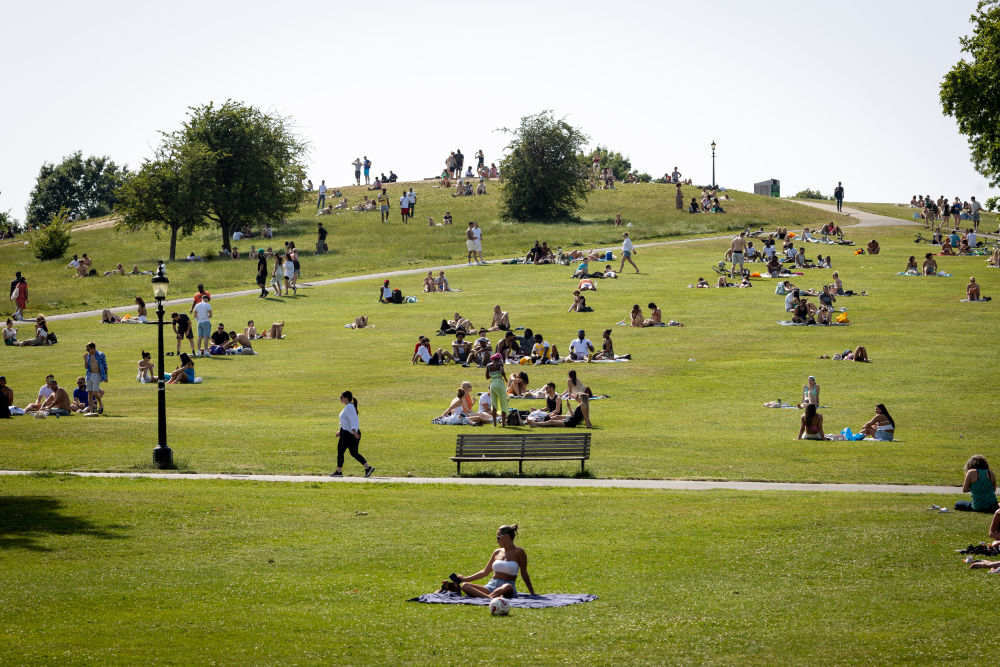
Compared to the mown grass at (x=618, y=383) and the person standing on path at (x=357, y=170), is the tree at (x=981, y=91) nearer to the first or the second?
the mown grass at (x=618, y=383)

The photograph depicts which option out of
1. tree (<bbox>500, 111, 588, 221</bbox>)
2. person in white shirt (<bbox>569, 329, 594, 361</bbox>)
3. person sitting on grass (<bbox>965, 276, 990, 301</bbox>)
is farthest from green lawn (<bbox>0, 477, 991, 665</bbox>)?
tree (<bbox>500, 111, 588, 221</bbox>)

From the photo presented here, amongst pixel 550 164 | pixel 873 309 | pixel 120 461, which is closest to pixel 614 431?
pixel 120 461

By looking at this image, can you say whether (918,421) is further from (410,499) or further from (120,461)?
(120,461)

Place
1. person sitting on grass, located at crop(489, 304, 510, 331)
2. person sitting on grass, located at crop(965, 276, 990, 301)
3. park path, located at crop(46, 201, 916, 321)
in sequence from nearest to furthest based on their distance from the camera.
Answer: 1. person sitting on grass, located at crop(489, 304, 510, 331)
2. person sitting on grass, located at crop(965, 276, 990, 301)
3. park path, located at crop(46, 201, 916, 321)

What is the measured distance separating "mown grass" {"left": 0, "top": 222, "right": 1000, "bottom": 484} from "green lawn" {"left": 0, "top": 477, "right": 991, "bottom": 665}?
3709 mm

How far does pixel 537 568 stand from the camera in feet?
54.6

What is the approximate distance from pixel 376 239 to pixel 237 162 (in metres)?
11.3

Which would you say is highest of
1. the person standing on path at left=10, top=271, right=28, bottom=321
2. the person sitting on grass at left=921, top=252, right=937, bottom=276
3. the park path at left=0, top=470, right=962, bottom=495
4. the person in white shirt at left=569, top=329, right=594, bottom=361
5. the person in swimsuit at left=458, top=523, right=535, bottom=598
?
the person sitting on grass at left=921, top=252, right=937, bottom=276

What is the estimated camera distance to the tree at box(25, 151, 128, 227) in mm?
159750

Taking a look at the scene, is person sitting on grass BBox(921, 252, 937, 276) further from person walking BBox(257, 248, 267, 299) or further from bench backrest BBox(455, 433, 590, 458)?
bench backrest BBox(455, 433, 590, 458)

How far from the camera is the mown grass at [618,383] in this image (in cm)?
2623

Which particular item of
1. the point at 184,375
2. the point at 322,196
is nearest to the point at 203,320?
the point at 184,375

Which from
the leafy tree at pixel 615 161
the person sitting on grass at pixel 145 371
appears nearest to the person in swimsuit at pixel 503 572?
the person sitting on grass at pixel 145 371

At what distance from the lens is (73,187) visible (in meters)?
161
